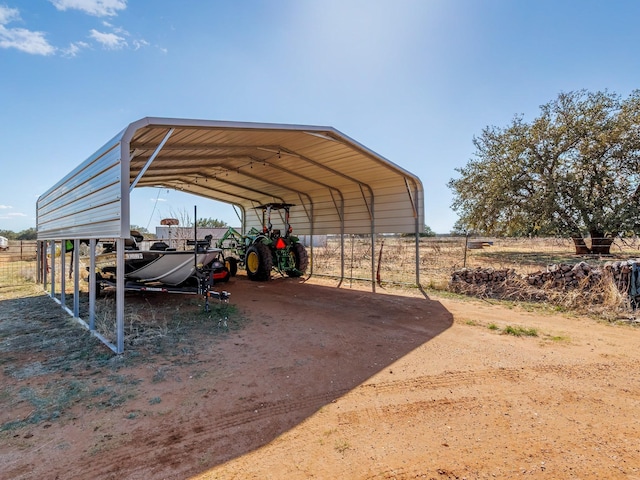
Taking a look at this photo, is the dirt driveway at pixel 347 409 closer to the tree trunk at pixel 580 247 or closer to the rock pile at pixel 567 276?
the rock pile at pixel 567 276

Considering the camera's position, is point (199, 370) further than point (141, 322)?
No

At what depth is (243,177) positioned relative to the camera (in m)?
9.89

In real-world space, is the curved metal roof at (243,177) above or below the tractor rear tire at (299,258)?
above

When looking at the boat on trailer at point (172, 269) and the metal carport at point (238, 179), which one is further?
the boat on trailer at point (172, 269)

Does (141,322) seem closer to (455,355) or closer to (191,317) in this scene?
(191,317)

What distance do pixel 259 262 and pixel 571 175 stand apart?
14.0m

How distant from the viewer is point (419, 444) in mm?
2184

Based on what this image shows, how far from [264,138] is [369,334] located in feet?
13.1

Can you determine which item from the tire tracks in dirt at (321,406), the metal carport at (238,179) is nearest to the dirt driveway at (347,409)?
the tire tracks in dirt at (321,406)

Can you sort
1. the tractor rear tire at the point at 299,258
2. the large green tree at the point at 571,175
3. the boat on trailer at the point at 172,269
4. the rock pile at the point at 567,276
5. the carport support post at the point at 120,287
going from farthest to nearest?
1. the large green tree at the point at 571,175
2. the tractor rear tire at the point at 299,258
3. the rock pile at the point at 567,276
4. the boat on trailer at the point at 172,269
5. the carport support post at the point at 120,287

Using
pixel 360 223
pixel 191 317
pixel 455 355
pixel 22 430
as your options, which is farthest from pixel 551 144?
pixel 22 430

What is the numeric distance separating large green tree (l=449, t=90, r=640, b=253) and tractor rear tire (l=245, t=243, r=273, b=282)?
470 inches

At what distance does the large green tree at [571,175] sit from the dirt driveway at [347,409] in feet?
41.0

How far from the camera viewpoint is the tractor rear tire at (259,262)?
29.8 feet
